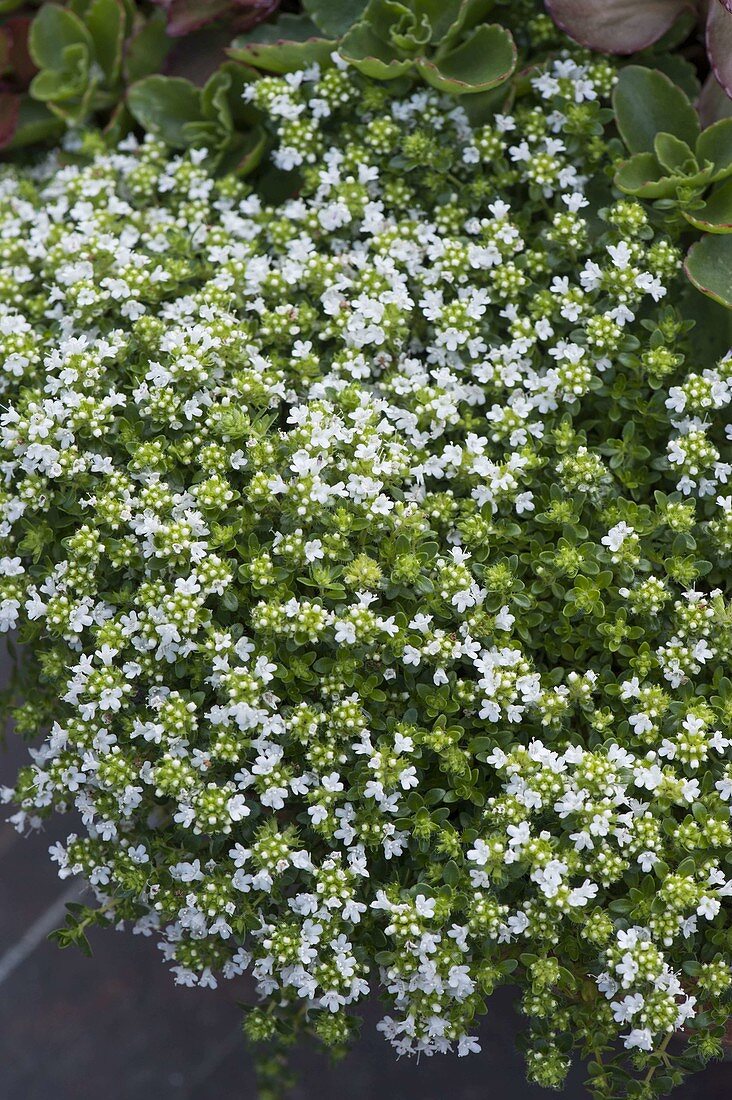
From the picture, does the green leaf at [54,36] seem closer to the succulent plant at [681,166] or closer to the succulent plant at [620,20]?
the succulent plant at [620,20]

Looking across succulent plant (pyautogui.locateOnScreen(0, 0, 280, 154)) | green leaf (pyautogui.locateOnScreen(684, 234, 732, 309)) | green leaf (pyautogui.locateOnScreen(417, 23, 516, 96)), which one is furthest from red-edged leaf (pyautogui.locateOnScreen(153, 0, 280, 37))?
green leaf (pyautogui.locateOnScreen(684, 234, 732, 309))

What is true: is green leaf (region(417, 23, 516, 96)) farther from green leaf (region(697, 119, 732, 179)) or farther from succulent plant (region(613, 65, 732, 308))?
green leaf (region(697, 119, 732, 179))

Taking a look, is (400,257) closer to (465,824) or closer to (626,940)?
(465,824)

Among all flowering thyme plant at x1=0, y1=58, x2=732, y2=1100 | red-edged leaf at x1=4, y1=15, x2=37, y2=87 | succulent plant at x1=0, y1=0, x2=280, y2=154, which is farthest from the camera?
red-edged leaf at x1=4, y1=15, x2=37, y2=87

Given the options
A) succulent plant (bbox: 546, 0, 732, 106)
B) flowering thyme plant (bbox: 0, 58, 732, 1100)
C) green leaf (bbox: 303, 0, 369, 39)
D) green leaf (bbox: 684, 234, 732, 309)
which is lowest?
flowering thyme plant (bbox: 0, 58, 732, 1100)

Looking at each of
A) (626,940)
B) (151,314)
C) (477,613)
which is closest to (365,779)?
(477,613)

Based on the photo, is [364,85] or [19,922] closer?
[364,85]

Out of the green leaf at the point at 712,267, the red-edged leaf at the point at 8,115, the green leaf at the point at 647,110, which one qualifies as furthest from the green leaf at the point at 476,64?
the red-edged leaf at the point at 8,115
